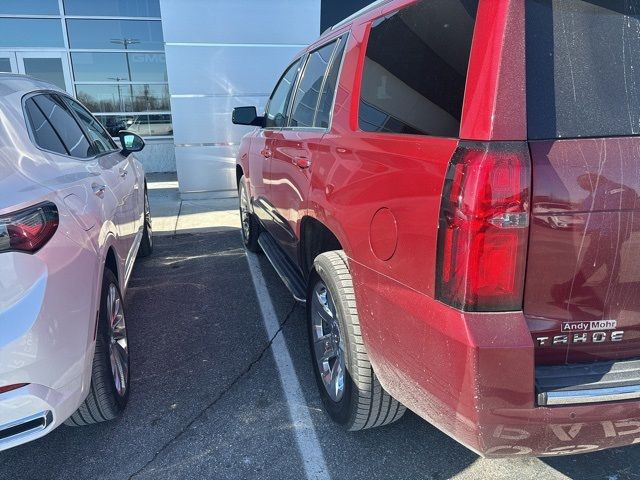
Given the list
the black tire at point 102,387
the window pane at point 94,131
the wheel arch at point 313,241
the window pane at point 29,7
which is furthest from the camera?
the window pane at point 29,7

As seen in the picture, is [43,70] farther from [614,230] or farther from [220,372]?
[614,230]

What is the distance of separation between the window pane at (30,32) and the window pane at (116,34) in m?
0.30

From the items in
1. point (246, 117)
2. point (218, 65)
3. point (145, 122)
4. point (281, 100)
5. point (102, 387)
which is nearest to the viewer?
point (102, 387)

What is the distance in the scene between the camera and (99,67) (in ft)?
36.5

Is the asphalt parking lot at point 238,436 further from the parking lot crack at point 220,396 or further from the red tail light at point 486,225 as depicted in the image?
the red tail light at point 486,225

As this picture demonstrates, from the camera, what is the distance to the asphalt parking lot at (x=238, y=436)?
2360mm

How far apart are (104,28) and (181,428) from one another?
10.9 m

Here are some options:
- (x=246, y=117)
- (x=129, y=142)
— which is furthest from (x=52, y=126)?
(x=246, y=117)

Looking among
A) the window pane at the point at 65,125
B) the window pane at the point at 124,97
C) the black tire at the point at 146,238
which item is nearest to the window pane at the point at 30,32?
the window pane at the point at 124,97

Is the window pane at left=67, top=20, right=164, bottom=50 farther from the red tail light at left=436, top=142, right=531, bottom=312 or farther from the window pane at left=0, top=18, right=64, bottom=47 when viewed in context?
the red tail light at left=436, top=142, right=531, bottom=312

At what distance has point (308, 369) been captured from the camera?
3266 mm

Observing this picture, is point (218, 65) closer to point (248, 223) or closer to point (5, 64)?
point (248, 223)

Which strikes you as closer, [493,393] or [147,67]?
[493,393]

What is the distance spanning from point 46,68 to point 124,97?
66.8 inches
